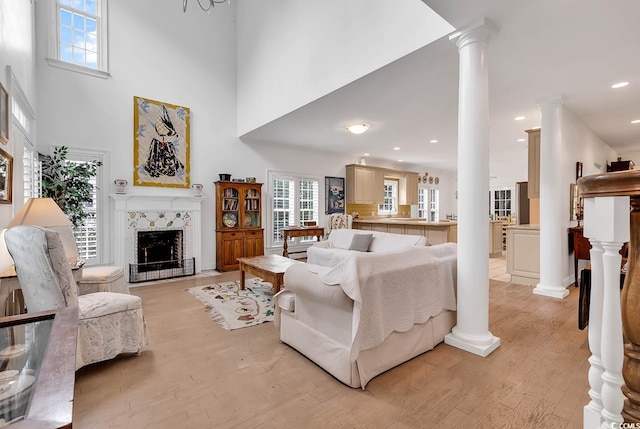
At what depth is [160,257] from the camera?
5.73m

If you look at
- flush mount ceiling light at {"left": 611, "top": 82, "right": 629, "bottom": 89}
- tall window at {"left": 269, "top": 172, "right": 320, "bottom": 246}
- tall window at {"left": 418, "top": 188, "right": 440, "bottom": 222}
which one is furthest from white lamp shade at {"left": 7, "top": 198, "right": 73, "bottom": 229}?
tall window at {"left": 418, "top": 188, "right": 440, "bottom": 222}

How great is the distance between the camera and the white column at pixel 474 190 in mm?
2658

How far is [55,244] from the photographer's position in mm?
2004

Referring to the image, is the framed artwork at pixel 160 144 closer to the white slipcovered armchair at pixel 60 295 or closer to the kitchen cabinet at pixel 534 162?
the white slipcovered armchair at pixel 60 295

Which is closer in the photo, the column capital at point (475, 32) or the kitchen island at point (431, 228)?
the column capital at point (475, 32)

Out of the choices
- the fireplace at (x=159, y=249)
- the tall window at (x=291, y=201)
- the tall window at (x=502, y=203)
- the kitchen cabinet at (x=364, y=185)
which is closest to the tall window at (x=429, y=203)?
the tall window at (x=502, y=203)

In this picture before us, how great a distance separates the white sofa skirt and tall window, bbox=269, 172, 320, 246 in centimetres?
451

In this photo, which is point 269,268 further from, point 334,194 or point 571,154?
point 571,154

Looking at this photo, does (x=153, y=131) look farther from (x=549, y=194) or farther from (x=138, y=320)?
(x=549, y=194)

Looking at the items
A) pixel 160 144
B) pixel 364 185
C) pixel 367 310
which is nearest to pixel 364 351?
pixel 367 310

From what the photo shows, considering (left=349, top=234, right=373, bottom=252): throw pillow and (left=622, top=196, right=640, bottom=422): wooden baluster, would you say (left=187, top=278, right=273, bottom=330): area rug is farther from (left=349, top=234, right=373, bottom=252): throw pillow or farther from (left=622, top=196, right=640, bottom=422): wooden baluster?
(left=622, top=196, right=640, bottom=422): wooden baluster

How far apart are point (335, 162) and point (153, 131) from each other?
14.6ft

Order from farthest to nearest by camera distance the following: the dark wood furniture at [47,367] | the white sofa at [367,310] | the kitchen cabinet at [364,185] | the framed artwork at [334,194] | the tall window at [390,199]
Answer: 1. the tall window at [390,199]
2. the kitchen cabinet at [364,185]
3. the framed artwork at [334,194]
4. the white sofa at [367,310]
5. the dark wood furniture at [47,367]

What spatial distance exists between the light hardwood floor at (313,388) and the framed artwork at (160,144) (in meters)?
3.43
